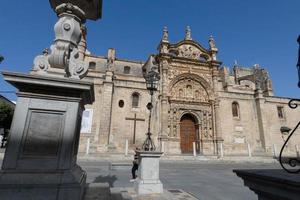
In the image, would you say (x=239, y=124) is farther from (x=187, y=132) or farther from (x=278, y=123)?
(x=187, y=132)

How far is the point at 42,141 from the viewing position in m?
2.80

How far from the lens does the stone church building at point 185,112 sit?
19.2 metres

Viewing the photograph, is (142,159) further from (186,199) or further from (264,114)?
(264,114)

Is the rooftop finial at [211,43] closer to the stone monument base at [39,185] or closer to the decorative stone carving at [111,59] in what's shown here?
the decorative stone carving at [111,59]

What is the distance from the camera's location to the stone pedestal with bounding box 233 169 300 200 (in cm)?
135

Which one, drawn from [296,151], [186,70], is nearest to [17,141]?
[186,70]

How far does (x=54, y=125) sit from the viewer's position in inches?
114

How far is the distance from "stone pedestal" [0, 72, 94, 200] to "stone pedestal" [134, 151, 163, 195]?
3.60 m

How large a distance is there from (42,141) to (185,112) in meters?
20.2

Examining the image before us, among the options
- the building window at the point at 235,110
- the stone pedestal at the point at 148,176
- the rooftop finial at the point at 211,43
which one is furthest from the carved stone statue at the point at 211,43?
the stone pedestal at the point at 148,176

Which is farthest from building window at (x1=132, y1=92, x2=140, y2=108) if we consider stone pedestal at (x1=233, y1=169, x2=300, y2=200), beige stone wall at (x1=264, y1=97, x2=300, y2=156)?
stone pedestal at (x1=233, y1=169, x2=300, y2=200)

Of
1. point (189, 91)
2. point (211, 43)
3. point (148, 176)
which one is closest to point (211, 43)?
point (211, 43)

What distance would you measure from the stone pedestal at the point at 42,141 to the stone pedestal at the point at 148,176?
360 centimetres

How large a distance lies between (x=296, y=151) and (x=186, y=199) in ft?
78.8
